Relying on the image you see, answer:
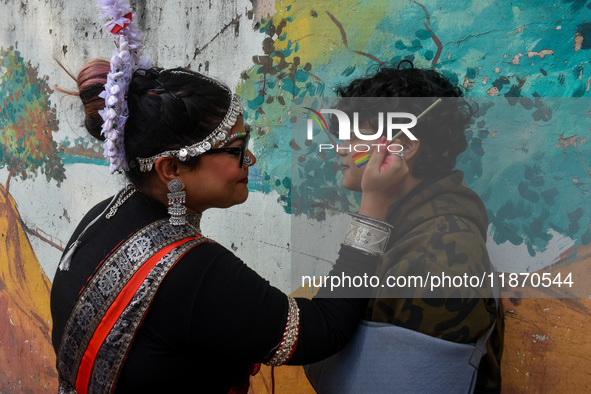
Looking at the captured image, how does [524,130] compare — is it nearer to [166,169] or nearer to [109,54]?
[166,169]

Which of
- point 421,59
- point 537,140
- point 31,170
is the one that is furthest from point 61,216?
point 537,140

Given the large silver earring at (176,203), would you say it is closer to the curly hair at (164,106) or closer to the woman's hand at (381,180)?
the curly hair at (164,106)

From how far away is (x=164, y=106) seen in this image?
1306 mm

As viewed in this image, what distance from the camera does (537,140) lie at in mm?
1617

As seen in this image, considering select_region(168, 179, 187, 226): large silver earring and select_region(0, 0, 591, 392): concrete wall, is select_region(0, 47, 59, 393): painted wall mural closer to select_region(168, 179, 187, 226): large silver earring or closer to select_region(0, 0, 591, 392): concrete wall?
select_region(0, 0, 591, 392): concrete wall

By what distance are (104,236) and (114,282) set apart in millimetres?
174

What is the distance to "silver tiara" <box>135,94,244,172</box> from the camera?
4.38 feet

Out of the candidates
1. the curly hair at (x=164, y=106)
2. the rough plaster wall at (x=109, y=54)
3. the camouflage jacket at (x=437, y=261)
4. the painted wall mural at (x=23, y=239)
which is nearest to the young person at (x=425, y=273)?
the camouflage jacket at (x=437, y=261)

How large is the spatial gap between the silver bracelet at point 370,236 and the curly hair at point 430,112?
9.0 inches

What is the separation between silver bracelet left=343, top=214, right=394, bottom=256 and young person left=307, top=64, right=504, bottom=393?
33 mm

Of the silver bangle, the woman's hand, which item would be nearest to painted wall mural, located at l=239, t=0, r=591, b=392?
the woman's hand

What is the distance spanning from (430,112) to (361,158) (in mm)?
254

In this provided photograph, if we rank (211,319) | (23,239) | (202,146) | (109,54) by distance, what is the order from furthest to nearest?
1. (23,239)
2. (109,54)
3. (202,146)
4. (211,319)

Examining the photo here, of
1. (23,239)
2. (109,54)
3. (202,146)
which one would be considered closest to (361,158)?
(202,146)
